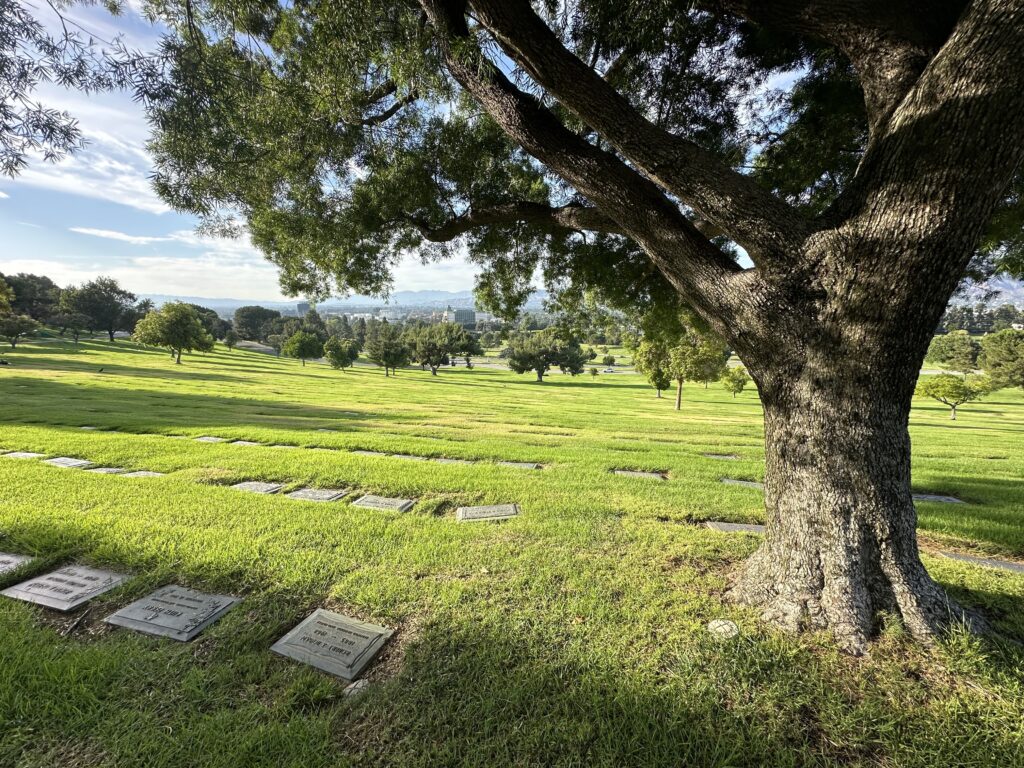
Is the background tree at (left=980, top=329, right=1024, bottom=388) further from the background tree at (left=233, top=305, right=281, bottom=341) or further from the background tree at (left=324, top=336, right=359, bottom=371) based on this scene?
the background tree at (left=233, top=305, right=281, bottom=341)

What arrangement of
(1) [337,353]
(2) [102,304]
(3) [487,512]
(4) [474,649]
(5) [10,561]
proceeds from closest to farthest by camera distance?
1. (4) [474,649]
2. (5) [10,561]
3. (3) [487,512]
4. (1) [337,353]
5. (2) [102,304]

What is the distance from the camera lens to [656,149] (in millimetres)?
2334

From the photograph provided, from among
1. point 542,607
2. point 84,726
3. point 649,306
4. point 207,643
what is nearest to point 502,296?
point 649,306

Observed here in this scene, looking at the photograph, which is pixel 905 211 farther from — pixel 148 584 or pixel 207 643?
pixel 148 584

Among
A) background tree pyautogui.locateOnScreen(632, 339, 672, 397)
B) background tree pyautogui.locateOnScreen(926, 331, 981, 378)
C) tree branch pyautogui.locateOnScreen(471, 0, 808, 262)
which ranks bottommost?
background tree pyautogui.locateOnScreen(632, 339, 672, 397)

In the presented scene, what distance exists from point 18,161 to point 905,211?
686cm

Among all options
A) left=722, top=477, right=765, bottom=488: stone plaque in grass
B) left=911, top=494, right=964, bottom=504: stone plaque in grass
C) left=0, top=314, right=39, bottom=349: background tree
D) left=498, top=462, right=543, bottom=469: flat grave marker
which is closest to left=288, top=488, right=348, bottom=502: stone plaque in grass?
left=498, top=462, right=543, bottom=469: flat grave marker

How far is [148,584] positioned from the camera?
8.63ft

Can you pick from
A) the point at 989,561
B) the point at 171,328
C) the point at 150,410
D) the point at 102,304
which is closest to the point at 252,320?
the point at 102,304

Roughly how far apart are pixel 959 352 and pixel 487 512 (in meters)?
71.5

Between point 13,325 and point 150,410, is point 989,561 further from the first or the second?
point 13,325

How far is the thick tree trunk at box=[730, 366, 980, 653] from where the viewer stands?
2.16 meters

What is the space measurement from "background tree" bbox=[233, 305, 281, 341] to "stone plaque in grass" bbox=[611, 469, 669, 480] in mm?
96686

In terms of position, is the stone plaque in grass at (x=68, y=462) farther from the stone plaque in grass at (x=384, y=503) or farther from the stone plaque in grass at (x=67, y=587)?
the stone plaque in grass at (x=384, y=503)
